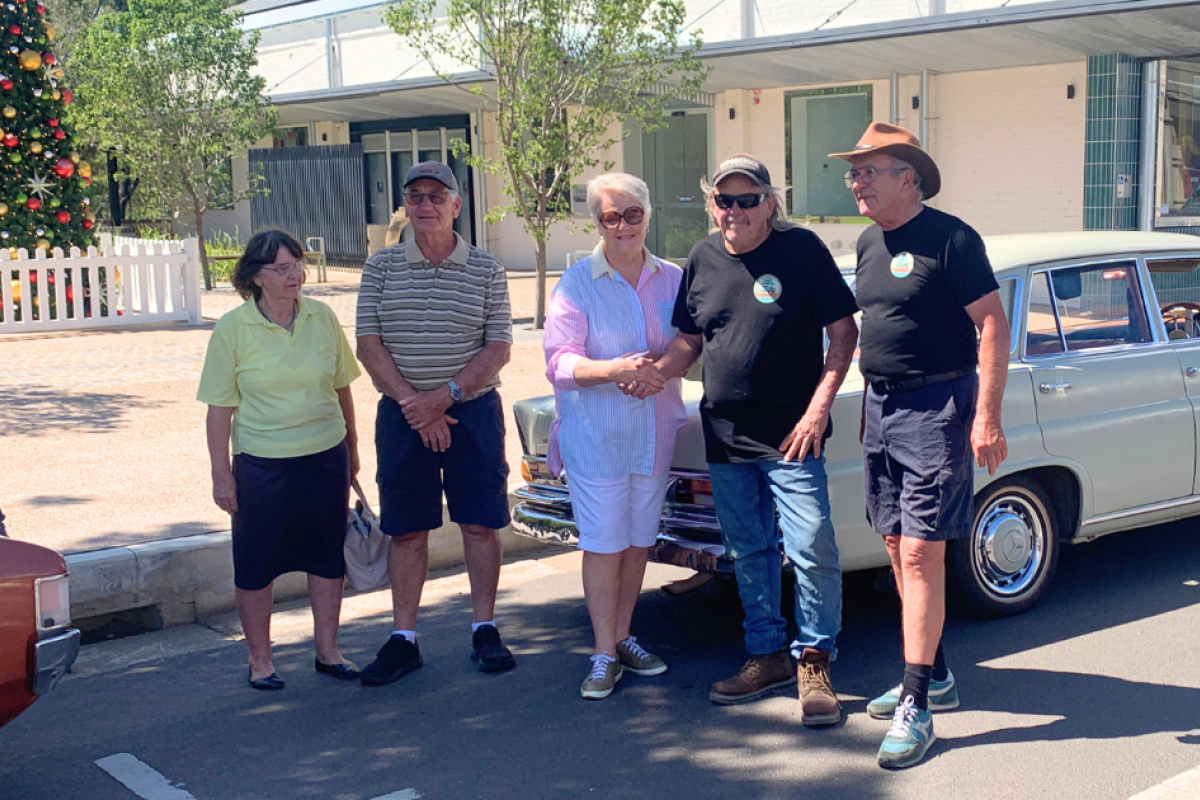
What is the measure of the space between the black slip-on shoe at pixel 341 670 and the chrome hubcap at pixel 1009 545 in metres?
2.55

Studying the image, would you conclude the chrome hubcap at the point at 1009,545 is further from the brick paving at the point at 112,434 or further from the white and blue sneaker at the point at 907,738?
the brick paving at the point at 112,434

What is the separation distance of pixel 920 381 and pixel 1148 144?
41.3ft

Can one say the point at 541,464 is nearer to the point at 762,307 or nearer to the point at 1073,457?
the point at 762,307

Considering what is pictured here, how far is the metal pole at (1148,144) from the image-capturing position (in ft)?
50.1

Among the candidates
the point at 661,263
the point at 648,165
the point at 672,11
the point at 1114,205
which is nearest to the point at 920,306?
the point at 661,263

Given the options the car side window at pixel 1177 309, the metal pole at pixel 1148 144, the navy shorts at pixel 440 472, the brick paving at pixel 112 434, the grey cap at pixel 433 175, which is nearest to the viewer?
the grey cap at pixel 433 175

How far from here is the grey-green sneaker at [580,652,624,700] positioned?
191 inches

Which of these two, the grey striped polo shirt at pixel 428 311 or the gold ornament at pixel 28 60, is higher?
the gold ornament at pixel 28 60

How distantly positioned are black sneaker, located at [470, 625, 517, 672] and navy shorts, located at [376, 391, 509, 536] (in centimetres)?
44

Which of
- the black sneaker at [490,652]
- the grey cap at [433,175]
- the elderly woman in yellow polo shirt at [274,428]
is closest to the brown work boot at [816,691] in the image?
the black sneaker at [490,652]

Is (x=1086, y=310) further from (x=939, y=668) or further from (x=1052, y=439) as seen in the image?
(x=939, y=668)

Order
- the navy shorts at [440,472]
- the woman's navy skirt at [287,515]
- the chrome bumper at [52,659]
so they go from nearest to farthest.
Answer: the chrome bumper at [52,659] → the woman's navy skirt at [287,515] → the navy shorts at [440,472]

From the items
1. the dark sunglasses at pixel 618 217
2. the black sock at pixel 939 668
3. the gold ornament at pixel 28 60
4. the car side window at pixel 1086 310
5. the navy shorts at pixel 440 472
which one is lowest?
the black sock at pixel 939 668

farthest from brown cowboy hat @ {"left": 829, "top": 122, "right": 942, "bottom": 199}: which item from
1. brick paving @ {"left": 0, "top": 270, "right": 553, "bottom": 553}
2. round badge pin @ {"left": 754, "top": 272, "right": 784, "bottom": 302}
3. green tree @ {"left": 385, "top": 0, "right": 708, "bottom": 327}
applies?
green tree @ {"left": 385, "top": 0, "right": 708, "bottom": 327}
